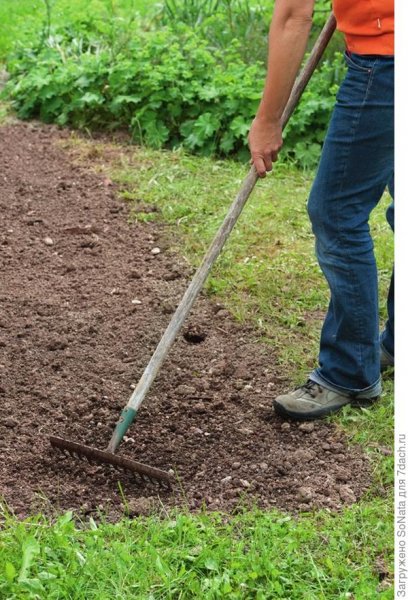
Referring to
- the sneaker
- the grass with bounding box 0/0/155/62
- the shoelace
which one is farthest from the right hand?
the grass with bounding box 0/0/155/62

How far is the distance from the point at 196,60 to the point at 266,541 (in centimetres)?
432

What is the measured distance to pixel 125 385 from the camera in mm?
4281

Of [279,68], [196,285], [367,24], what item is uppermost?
[367,24]

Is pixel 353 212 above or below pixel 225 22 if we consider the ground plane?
above

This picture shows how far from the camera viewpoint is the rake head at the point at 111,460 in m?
3.58

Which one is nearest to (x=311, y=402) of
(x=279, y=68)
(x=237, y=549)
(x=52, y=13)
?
(x=237, y=549)

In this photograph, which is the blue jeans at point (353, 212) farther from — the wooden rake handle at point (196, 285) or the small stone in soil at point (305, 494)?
the small stone in soil at point (305, 494)

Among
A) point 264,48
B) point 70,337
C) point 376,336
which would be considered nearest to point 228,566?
point 376,336

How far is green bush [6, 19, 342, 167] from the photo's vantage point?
21.5 feet

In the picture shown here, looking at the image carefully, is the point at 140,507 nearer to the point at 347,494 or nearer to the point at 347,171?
the point at 347,494

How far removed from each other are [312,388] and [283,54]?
1.31 meters

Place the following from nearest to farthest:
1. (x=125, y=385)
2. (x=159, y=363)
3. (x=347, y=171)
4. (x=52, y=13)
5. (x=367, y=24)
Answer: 1. (x=367, y=24)
2. (x=347, y=171)
3. (x=159, y=363)
4. (x=125, y=385)
5. (x=52, y=13)

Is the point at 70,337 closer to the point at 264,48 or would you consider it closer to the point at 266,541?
the point at 266,541

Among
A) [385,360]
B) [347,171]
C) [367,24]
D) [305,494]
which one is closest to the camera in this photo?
[367,24]
